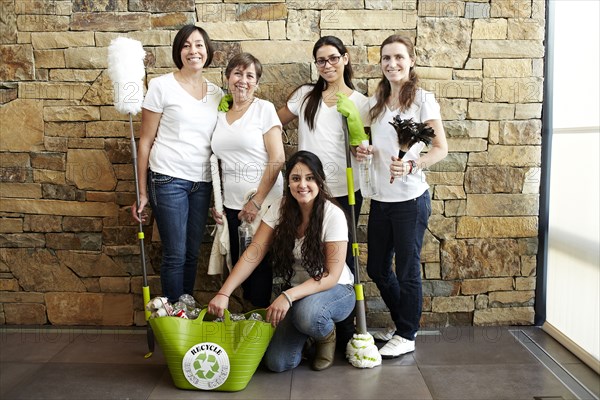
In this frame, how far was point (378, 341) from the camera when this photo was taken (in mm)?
3271

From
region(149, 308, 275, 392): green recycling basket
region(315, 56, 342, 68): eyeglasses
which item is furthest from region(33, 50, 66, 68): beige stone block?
region(149, 308, 275, 392): green recycling basket

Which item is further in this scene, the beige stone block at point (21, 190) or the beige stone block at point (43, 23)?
the beige stone block at point (21, 190)

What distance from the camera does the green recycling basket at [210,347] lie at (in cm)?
263

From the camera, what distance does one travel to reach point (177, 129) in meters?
2.92

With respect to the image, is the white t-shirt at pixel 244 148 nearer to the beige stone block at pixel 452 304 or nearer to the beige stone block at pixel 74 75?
the beige stone block at pixel 74 75

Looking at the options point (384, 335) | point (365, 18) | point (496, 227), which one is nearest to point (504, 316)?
point (496, 227)

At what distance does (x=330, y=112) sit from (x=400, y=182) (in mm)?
459

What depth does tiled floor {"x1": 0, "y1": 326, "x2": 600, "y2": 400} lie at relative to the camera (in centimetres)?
267

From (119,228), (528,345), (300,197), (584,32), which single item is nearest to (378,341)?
(528,345)

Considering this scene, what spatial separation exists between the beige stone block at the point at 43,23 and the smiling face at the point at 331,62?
141cm

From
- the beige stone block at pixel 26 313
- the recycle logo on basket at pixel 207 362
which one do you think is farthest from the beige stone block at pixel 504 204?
the beige stone block at pixel 26 313

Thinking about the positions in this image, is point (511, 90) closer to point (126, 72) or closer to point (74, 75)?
point (126, 72)

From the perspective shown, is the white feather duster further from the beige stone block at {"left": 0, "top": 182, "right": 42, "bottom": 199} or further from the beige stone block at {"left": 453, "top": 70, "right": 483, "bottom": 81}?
the beige stone block at {"left": 453, "top": 70, "right": 483, "bottom": 81}

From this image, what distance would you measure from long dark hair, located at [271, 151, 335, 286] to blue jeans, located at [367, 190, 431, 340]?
0.32 meters
